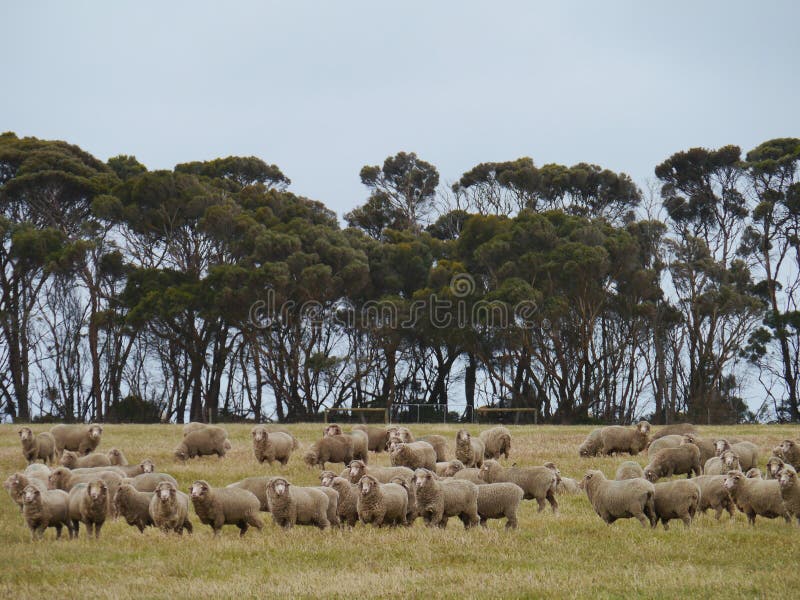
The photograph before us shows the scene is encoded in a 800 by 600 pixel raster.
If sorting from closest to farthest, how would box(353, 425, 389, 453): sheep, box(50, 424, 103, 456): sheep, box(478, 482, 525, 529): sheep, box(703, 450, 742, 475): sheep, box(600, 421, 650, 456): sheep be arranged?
box(478, 482, 525, 529): sheep < box(703, 450, 742, 475): sheep < box(600, 421, 650, 456): sheep < box(353, 425, 389, 453): sheep < box(50, 424, 103, 456): sheep

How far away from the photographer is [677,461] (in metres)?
18.5

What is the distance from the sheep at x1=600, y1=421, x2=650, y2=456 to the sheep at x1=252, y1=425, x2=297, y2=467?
7330 millimetres

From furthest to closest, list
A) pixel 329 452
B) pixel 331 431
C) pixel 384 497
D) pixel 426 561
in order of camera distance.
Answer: pixel 331 431 < pixel 329 452 < pixel 384 497 < pixel 426 561

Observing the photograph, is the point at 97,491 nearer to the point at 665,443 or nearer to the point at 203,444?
the point at 203,444

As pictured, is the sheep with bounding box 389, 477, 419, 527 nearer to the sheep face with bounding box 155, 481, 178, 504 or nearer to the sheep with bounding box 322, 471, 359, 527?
the sheep with bounding box 322, 471, 359, 527

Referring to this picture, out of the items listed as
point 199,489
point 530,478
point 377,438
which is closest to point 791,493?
point 530,478

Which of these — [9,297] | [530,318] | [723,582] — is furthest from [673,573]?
[9,297]

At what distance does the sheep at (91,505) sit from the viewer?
569 inches

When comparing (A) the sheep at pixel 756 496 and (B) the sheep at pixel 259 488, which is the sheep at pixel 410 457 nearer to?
(B) the sheep at pixel 259 488

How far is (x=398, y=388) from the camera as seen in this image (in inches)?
2090

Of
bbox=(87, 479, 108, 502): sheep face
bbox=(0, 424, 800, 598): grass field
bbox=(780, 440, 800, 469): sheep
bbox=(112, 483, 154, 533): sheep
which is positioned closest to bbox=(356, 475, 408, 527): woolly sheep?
bbox=(0, 424, 800, 598): grass field

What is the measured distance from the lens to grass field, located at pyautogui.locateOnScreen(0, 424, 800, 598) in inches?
414

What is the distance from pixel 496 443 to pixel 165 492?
10343 millimetres

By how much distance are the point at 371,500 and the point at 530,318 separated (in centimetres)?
3232
